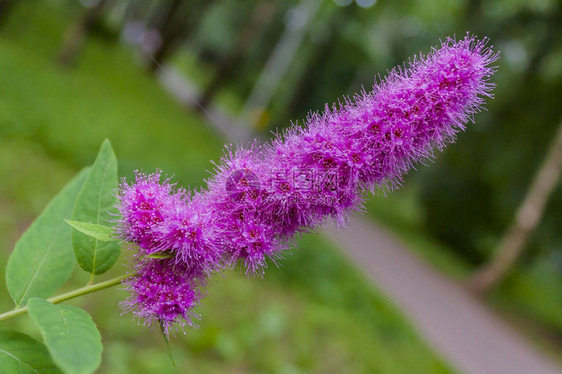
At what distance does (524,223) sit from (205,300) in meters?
9.49

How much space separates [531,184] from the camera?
13.8 m

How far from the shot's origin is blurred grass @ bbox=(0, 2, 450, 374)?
4.88m

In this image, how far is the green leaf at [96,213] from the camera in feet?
4.48

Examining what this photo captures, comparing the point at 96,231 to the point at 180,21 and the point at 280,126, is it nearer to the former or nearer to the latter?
A: the point at 280,126

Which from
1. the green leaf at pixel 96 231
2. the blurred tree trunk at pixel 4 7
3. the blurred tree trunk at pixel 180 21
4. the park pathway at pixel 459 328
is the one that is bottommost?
the green leaf at pixel 96 231

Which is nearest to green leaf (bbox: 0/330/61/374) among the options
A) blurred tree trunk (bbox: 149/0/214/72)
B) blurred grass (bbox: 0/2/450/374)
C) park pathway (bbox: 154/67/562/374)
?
blurred grass (bbox: 0/2/450/374)

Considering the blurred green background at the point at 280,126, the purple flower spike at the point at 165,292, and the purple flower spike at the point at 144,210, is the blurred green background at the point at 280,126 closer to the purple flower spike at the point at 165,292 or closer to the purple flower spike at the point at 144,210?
the purple flower spike at the point at 144,210

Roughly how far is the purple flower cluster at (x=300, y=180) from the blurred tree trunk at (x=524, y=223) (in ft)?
36.9

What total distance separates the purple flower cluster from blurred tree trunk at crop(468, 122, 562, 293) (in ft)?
36.9

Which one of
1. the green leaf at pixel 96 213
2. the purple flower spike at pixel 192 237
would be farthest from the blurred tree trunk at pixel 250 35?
the purple flower spike at pixel 192 237

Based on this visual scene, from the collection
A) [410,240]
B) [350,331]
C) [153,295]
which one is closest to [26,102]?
[350,331]

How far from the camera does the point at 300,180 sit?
120cm

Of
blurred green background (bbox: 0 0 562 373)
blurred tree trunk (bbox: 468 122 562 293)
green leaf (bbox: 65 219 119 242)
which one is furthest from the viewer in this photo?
blurred tree trunk (bbox: 468 122 562 293)

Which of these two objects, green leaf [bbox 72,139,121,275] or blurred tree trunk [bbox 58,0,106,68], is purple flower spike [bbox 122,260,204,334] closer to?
green leaf [bbox 72,139,121,275]
